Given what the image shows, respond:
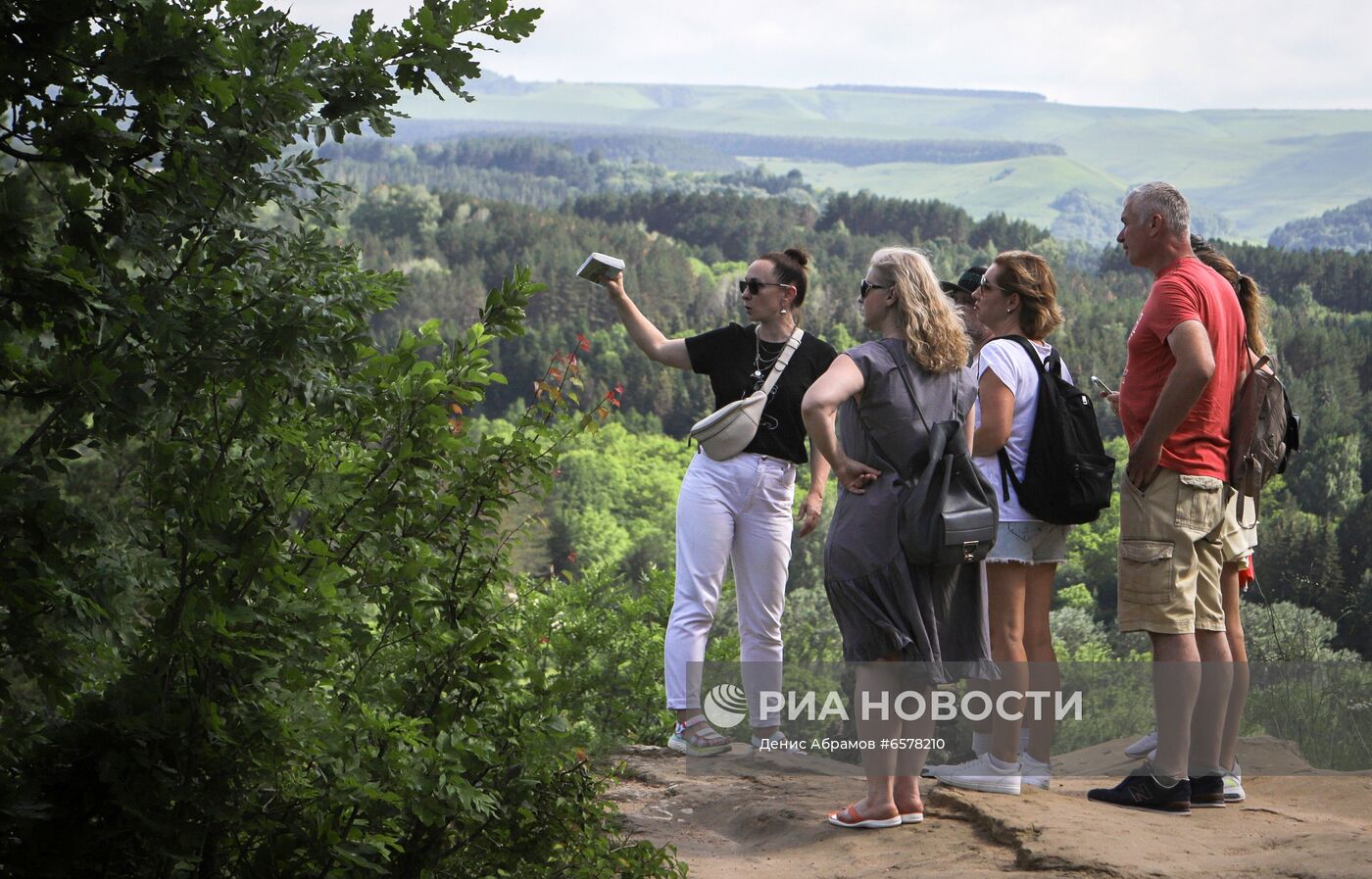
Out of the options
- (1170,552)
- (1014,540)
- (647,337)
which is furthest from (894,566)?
(647,337)

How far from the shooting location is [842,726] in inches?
398

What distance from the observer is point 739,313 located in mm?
81312

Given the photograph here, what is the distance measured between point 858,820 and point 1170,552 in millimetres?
1241

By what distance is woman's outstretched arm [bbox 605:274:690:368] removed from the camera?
5.36m

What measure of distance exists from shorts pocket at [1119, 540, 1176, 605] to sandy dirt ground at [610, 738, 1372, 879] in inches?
25.5

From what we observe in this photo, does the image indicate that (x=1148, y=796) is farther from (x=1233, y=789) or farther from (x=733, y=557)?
(x=733, y=557)

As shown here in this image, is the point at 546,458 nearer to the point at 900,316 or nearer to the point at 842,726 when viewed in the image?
the point at 900,316

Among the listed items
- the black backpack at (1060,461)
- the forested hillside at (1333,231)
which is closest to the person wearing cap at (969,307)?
the black backpack at (1060,461)

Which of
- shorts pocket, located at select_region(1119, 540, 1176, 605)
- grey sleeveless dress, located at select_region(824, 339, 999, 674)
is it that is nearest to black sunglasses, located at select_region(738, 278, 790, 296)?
grey sleeveless dress, located at select_region(824, 339, 999, 674)

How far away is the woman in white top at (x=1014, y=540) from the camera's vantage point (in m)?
4.69

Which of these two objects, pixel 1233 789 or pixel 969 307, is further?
pixel 969 307

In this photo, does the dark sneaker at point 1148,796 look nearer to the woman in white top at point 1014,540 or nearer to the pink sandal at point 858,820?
the woman in white top at point 1014,540

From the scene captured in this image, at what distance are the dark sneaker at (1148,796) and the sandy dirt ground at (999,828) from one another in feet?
0.19

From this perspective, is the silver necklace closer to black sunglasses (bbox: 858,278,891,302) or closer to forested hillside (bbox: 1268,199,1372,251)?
black sunglasses (bbox: 858,278,891,302)
